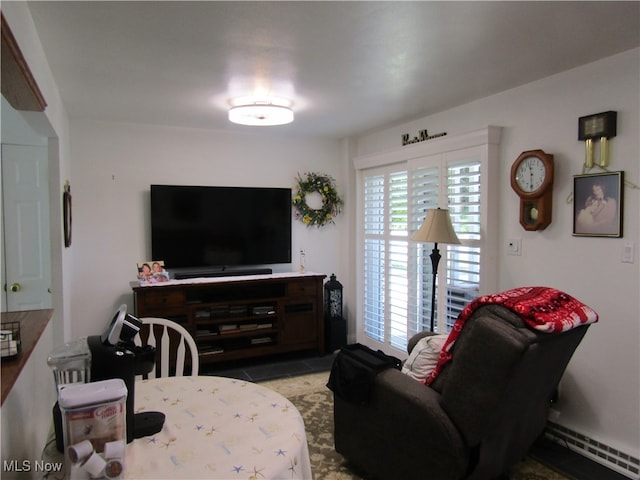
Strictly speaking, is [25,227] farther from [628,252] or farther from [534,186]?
[628,252]

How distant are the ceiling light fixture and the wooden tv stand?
61.9 inches

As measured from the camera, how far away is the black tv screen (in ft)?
14.2

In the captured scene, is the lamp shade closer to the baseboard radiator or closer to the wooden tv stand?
the baseboard radiator

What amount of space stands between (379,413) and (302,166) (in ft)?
10.9

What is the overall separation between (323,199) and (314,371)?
6.28 feet

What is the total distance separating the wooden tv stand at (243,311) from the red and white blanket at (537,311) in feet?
8.21

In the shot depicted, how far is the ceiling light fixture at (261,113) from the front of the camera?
10.8ft

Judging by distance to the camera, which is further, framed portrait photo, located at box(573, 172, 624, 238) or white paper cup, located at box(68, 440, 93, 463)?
framed portrait photo, located at box(573, 172, 624, 238)

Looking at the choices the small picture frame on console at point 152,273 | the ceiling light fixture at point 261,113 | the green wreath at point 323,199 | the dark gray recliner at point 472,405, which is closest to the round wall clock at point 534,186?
the dark gray recliner at point 472,405

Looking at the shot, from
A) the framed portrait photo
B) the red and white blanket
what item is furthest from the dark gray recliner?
the framed portrait photo

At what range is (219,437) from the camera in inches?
56.6

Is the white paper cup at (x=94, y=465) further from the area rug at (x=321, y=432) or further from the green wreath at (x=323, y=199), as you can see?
the green wreath at (x=323, y=199)

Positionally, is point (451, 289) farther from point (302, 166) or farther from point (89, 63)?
point (89, 63)

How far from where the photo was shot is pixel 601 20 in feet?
6.78
